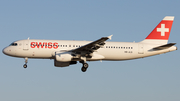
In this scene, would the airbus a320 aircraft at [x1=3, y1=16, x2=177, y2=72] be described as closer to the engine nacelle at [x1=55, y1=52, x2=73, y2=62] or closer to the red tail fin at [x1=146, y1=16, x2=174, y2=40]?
the engine nacelle at [x1=55, y1=52, x2=73, y2=62]

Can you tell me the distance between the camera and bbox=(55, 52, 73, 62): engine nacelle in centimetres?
4866

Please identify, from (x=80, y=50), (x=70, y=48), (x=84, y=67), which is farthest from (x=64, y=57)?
(x=84, y=67)

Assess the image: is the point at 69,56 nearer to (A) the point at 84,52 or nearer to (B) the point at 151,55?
(A) the point at 84,52

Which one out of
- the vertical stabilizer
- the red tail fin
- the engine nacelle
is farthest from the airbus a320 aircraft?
the red tail fin

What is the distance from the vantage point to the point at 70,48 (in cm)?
5050

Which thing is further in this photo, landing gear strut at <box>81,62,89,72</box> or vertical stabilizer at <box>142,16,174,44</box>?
vertical stabilizer at <box>142,16,174,44</box>

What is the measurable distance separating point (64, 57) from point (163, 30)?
17109mm

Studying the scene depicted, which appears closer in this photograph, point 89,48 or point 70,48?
point 89,48

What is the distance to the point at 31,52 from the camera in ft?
164

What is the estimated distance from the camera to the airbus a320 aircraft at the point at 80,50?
4916 cm

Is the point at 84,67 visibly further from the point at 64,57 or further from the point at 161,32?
the point at 161,32

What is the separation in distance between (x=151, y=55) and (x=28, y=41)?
18.7 m

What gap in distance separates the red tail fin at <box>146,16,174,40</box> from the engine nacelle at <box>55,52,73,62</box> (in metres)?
13.7

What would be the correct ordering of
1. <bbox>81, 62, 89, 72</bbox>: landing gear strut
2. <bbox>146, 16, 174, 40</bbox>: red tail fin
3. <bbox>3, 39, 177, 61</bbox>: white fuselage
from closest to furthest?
<bbox>3, 39, 177, 61</bbox>: white fuselage → <bbox>81, 62, 89, 72</bbox>: landing gear strut → <bbox>146, 16, 174, 40</bbox>: red tail fin
